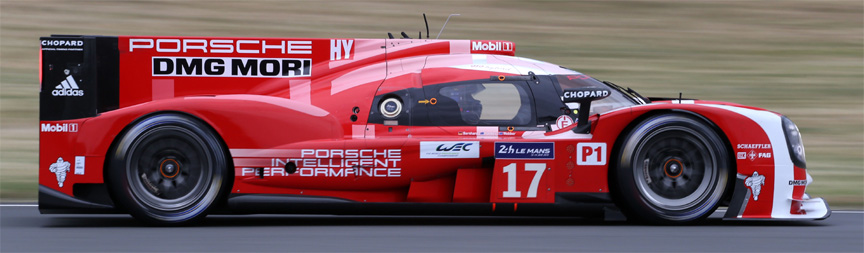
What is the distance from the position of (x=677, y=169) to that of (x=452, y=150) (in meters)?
1.50

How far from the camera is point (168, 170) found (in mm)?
6652

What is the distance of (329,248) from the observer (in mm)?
5723

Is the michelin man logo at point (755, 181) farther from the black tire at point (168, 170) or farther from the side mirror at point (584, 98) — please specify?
the black tire at point (168, 170)

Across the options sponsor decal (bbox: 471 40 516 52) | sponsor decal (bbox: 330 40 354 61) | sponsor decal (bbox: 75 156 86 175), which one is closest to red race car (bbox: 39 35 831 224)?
sponsor decal (bbox: 75 156 86 175)

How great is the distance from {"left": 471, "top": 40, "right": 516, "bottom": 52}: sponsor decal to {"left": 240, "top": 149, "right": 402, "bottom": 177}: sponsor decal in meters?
1.24

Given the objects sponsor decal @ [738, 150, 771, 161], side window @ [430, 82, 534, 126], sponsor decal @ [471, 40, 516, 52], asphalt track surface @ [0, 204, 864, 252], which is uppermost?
sponsor decal @ [471, 40, 516, 52]

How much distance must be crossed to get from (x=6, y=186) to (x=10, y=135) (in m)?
2.33

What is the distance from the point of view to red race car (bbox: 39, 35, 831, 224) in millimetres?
6598

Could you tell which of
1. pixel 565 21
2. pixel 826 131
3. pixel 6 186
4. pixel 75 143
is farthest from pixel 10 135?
pixel 826 131

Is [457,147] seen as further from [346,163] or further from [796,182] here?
[796,182]

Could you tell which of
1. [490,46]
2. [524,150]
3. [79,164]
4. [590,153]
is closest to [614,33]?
[490,46]

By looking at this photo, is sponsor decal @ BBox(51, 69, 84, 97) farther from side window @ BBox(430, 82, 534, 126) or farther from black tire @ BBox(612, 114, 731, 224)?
black tire @ BBox(612, 114, 731, 224)

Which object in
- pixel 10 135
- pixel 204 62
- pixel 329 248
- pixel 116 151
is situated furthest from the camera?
pixel 10 135

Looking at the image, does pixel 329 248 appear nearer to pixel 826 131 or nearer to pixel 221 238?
pixel 221 238
